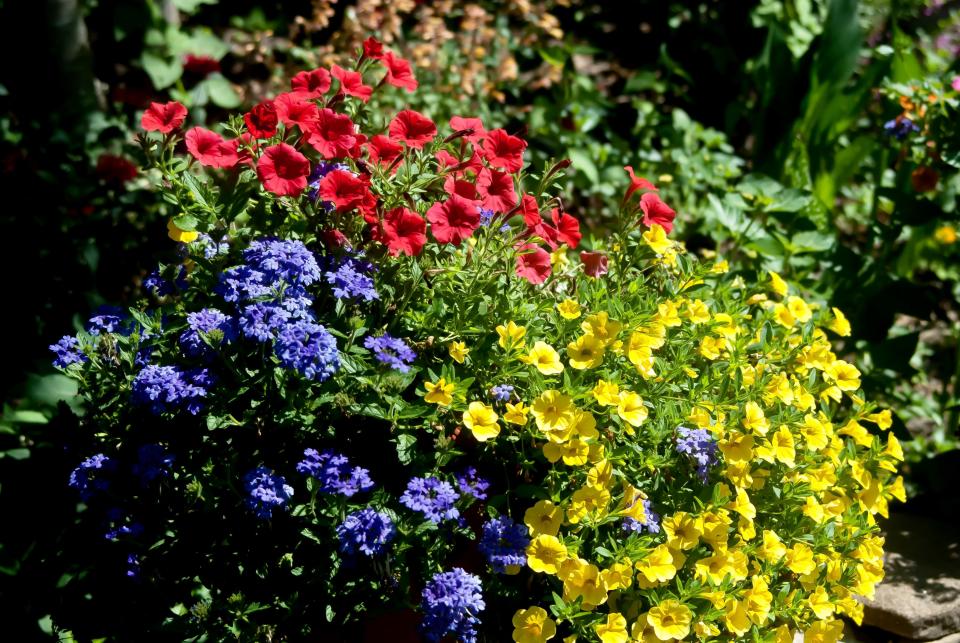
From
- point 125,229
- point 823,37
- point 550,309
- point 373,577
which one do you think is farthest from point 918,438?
point 125,229

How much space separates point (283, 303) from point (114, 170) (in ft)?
5.60

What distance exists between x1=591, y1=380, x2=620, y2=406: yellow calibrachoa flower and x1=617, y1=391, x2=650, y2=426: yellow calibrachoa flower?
1cm

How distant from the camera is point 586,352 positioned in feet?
6.09

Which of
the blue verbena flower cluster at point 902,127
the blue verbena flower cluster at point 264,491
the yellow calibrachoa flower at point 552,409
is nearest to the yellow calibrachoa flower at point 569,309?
the yellow calibrachoa flower at point 552,409

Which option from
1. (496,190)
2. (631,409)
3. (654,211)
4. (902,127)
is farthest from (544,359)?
(902,127)

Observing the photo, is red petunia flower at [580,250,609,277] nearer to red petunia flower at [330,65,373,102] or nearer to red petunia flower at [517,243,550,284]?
red petunia flower at [517,243,550,284]

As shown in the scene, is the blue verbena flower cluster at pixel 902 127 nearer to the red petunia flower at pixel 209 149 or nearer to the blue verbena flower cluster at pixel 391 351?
the blue verbena flower cluster at pixel 391 351

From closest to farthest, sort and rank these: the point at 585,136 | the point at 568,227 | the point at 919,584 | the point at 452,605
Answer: the point at 452,605 → the point at 568,227 → the point at 919,584 → the point at 585,136

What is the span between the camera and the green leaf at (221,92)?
3955 mm

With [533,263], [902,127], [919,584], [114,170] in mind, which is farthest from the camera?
[114,170]

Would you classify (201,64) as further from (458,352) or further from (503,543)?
(503,543)

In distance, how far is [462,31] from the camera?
4277mm

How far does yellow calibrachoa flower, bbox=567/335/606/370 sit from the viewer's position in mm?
1837

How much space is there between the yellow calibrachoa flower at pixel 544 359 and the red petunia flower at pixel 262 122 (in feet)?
2.37
